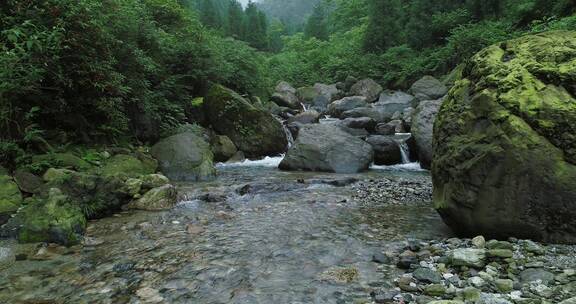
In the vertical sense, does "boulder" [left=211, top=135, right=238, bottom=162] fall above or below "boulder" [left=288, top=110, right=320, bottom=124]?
below

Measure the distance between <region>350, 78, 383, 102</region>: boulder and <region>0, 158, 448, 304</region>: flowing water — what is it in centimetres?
1875

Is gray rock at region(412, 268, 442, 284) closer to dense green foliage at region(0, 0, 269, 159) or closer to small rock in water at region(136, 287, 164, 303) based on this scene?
small rock in water at region(136, 287, 164, 303)

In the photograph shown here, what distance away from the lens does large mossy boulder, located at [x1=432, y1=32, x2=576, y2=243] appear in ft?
14.5

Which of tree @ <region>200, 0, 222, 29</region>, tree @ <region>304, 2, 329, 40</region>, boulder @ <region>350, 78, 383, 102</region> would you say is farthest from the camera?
tree @ <region>304, 2, 329, 40</region>

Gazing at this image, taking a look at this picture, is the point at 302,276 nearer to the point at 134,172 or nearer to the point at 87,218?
the point at 87,218

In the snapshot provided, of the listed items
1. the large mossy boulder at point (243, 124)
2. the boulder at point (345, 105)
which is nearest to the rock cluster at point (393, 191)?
the large mossy boulder at point (243, 124)

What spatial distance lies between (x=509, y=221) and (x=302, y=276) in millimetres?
2432

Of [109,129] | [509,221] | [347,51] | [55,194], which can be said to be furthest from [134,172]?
[347,51]

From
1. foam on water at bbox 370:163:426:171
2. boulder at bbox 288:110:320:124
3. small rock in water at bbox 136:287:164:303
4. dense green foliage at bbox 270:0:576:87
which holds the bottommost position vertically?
small rock in water at bbox 136:287:164:303

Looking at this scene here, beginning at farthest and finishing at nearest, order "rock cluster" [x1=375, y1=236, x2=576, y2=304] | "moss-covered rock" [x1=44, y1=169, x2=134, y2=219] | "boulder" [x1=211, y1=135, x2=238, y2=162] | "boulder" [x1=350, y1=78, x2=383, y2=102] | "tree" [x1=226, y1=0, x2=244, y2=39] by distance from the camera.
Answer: "tree" [x1=226, y1=0, x2=244, y2=39], "boulder" [x1=350, y1=78, x2=383, y2=102], "boulder" [x1=211, y1=135, x2=238, y2=162], "moss-covered rock" [x1=44, y1=169, x2=134, y2=219], "rock cluster" [x1=375, y1=236, x2=576, y2=304]

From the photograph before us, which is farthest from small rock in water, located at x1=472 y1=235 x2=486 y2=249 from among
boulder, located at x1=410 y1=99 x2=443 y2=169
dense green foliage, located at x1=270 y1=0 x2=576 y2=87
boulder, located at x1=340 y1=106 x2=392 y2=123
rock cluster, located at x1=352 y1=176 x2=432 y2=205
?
dense green foliage, located at x1=270 y1=0 x2=576 y2=87

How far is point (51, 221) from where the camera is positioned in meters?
5.39

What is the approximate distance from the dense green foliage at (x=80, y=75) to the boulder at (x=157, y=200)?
6.99 feet

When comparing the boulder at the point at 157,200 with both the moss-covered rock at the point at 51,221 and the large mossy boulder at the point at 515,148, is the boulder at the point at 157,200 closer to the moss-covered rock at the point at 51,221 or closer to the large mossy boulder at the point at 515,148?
the moss-covered rock at the point at 51,221
